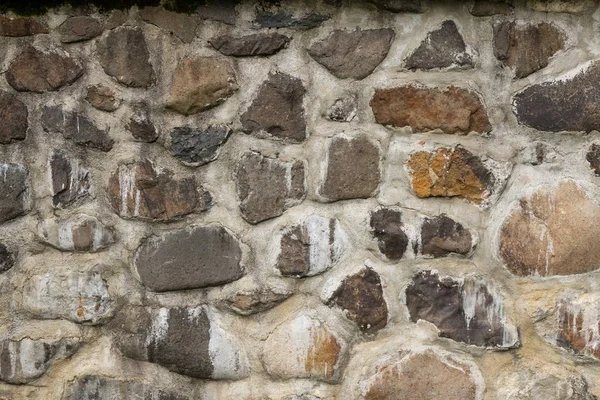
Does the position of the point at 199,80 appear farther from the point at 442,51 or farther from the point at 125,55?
the point at 442,51

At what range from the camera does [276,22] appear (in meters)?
1.61

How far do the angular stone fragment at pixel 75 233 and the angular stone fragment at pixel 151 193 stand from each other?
0.20 ft

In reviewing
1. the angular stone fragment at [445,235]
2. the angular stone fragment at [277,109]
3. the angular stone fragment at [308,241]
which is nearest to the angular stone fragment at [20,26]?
the angular stone fragment at [277,109]

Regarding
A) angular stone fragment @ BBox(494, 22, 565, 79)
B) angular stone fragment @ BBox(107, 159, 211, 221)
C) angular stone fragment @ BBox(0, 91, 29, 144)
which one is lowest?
angular stone fragment @ BBox(107, 159, 211, 221)

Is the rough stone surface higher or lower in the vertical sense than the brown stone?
higher

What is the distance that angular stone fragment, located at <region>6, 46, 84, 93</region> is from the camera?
1612 millimetres

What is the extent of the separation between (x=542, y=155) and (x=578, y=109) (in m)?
0.13

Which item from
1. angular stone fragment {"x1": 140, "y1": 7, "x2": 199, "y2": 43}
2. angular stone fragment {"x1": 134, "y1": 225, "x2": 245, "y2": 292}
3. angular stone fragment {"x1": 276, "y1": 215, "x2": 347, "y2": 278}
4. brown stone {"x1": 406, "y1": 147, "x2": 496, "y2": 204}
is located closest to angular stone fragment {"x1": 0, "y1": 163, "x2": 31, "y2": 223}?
angular stone fragment {"x1": 134, "y1": 225, "x2": 245, "y2": 292}

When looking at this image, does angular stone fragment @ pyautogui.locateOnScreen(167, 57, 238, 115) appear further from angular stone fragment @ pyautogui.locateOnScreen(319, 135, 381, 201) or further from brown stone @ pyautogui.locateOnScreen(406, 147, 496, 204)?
brown stone @ pyautogui.locateOnScreen(406, 147, 496, 204)

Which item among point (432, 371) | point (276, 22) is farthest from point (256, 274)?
point (276, 22)

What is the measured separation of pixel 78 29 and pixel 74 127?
212 mm

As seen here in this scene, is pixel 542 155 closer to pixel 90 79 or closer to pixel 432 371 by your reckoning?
pixel 432 371

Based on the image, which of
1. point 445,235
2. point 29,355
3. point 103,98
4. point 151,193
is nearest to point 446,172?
point 445,235

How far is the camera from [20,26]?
5.26 ft
